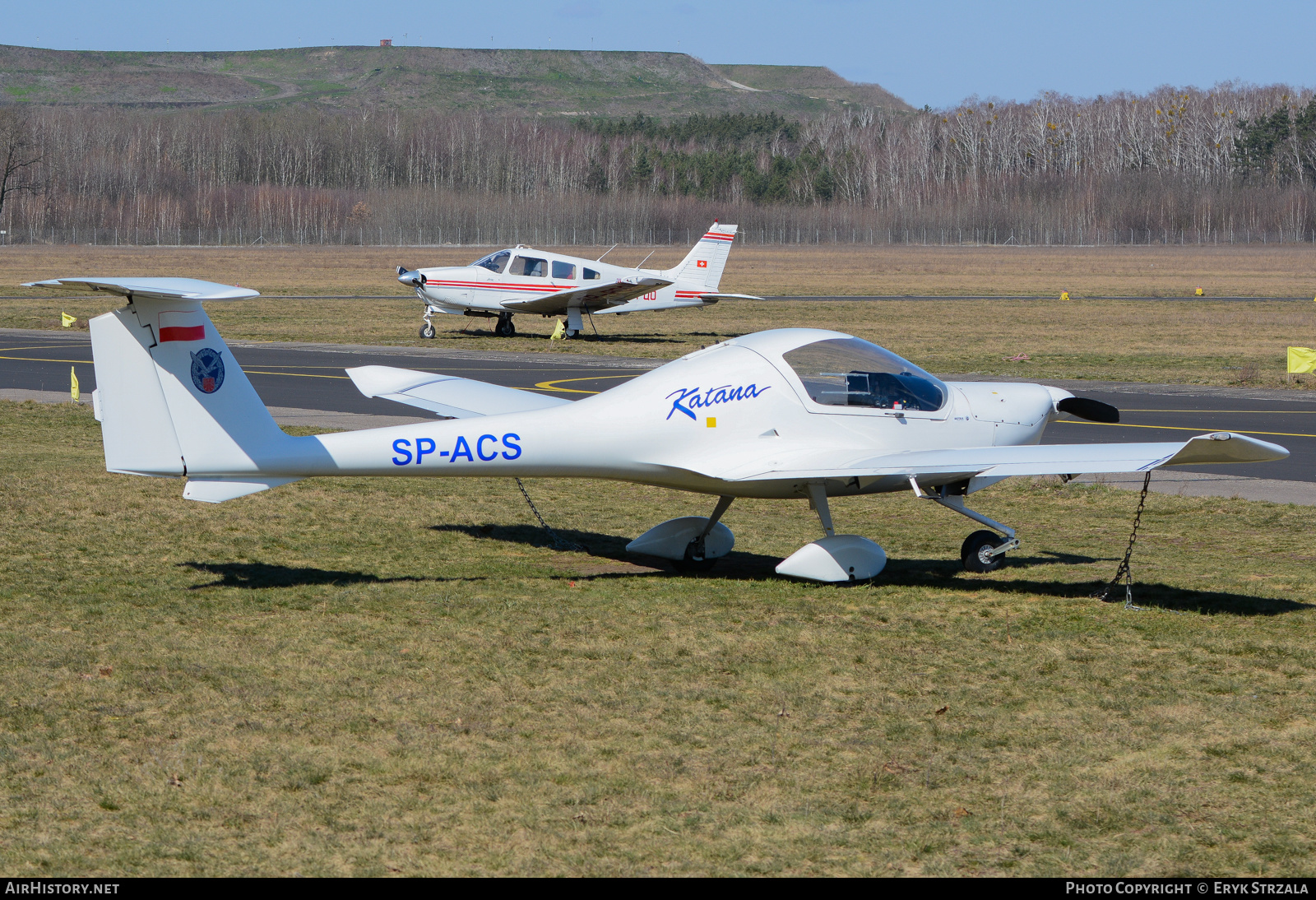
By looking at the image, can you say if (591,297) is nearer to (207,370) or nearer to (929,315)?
(929,315)

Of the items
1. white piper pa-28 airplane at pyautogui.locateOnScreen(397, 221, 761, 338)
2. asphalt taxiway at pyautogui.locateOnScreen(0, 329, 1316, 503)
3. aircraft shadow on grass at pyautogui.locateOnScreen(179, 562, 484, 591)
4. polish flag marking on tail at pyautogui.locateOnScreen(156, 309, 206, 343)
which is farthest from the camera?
white piper pa-28 airplane at pyautogui.locateOnScreen(397, 221, 761, 338)

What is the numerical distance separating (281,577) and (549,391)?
1536cm

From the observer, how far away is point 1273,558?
1197 centimetres

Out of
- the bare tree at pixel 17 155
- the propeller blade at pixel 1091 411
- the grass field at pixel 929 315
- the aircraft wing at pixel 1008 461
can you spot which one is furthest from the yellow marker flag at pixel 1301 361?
the bare tree at pixel 17 155

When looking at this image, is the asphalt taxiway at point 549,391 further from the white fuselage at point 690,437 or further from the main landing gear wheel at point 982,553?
the white fuselage at point 690,437

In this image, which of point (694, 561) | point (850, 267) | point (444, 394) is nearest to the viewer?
point (694, 561)

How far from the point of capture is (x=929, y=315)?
49.9 metres

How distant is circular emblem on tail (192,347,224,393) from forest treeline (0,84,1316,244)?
130172mm

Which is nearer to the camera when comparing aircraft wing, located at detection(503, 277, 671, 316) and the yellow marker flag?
the yellow marker flag

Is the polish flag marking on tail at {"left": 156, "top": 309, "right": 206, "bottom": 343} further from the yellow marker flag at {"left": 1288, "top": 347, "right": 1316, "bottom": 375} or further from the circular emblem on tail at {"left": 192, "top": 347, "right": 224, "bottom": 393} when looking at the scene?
the yellow marker flag at {"left": 1288, "top": 347, "right": 1316, "bottom": 375}

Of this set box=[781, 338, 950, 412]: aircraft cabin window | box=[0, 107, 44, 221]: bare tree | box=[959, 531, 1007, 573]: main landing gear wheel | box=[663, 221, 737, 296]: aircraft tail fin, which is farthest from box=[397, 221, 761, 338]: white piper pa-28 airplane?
box=[0, 107, 44, 221]: bare tree

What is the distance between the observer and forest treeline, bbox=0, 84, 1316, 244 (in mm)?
145625

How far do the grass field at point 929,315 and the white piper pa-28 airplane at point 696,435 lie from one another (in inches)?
749

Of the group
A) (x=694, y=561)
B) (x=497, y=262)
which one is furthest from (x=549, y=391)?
(x=497, y=262)
